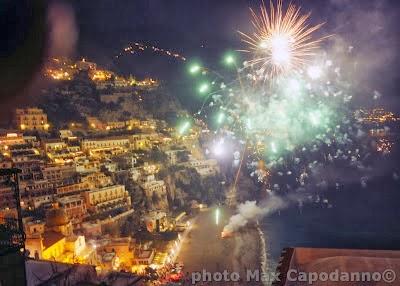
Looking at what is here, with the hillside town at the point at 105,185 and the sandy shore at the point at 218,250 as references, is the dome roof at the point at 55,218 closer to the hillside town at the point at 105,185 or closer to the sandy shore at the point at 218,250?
the hillside town at the point at 105,185

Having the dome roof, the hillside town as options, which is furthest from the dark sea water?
the dome roof

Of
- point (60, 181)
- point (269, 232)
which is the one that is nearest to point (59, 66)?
point (60, 181)

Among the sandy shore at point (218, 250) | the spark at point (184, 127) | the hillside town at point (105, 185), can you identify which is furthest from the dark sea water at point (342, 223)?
the spark at point (184, 127)

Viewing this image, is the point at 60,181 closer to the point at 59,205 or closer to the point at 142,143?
the point at 59,205

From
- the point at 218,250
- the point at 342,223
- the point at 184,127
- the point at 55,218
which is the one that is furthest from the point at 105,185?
the point at 184,127

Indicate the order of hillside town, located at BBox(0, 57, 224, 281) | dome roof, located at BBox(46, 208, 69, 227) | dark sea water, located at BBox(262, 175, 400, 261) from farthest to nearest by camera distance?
dark sea water, located at BBox(262, 175, 400, 261), hillside town, located at BBox(0, 57, 224, 281), dome roof, located at BBox(46, 208, 69, 227)

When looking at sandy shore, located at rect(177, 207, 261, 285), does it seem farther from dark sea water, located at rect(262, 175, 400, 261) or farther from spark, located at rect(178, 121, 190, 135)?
spark, located at rect(178, 121, 190, 135)
